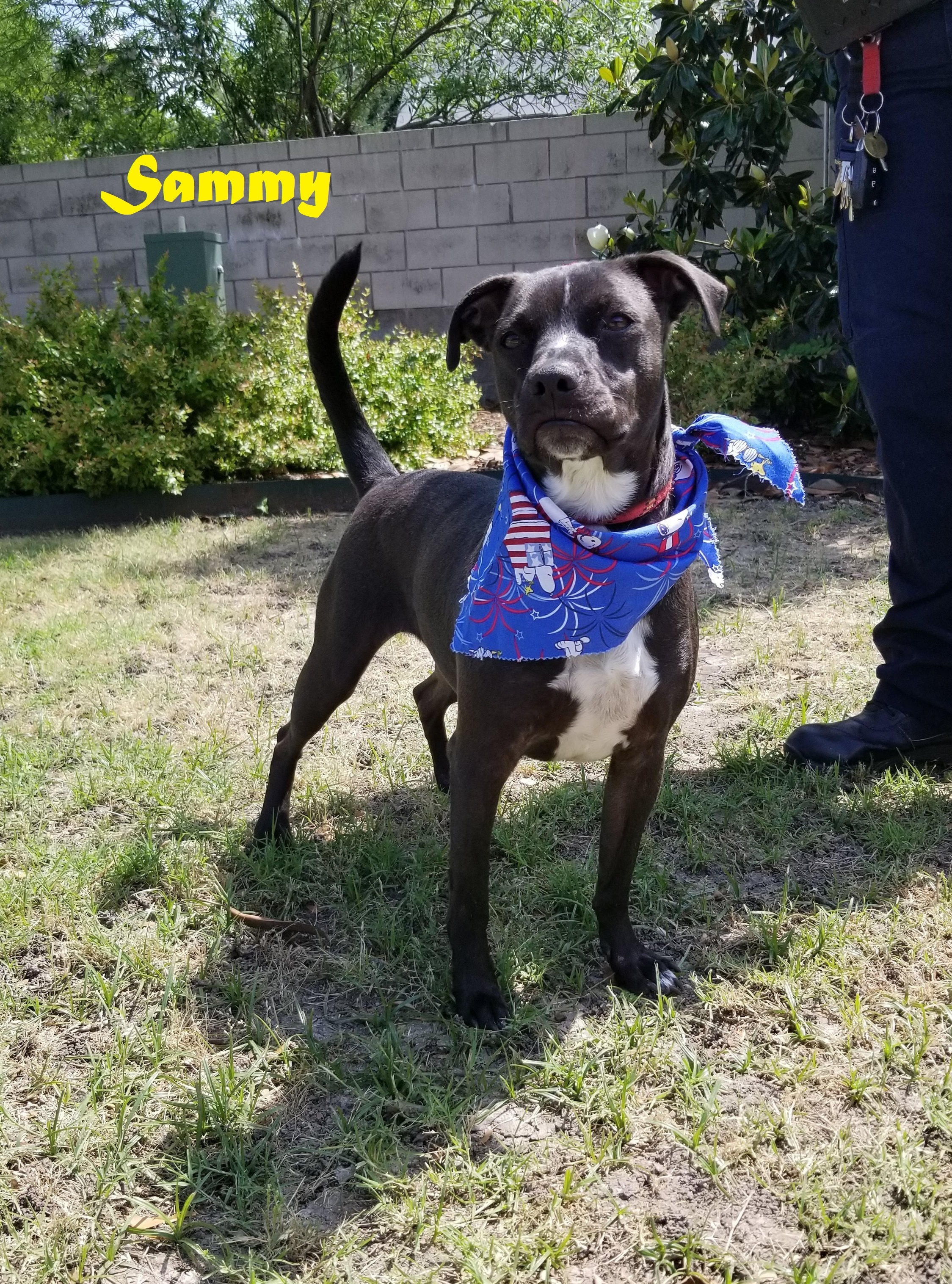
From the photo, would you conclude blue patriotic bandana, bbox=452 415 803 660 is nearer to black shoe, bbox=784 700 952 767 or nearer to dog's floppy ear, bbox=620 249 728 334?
dog's floppy ear, bbox=620 249 728 334

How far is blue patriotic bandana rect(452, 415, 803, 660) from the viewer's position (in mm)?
2027

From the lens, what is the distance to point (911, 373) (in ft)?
9.62

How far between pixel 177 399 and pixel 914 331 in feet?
17.3

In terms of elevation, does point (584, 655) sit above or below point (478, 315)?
below

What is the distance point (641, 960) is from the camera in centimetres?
233

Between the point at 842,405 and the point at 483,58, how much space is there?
42.4ft

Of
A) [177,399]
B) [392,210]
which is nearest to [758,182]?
[392,210]

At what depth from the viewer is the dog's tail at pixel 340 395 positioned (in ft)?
9.49

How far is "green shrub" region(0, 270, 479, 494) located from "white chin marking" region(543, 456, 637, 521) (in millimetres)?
4939

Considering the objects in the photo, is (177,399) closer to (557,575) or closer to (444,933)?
(444,933)

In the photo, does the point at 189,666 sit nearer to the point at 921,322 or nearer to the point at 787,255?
the point at 921,322

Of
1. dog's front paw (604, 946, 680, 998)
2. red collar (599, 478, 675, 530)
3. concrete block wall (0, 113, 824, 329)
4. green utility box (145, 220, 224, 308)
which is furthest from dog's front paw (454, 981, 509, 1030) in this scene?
green utility box (145, 220, 224, 308)

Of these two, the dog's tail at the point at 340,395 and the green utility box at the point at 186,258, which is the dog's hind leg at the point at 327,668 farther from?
the green utility box at the point at 186,258

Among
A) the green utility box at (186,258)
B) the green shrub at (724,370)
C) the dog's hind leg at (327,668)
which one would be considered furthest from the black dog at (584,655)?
the green utility box at (186,258)
